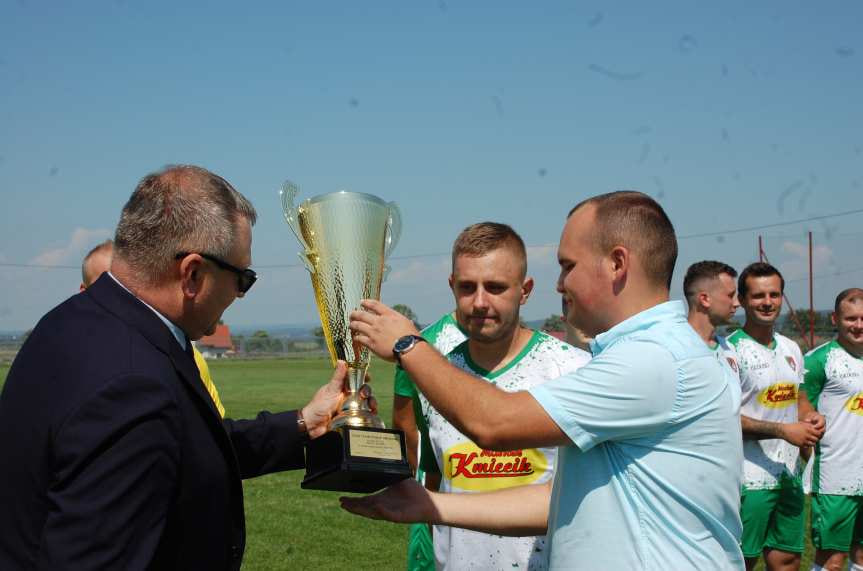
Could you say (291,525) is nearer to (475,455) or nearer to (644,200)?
(475,455)

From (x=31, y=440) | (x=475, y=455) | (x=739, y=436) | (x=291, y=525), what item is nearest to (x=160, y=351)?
(x=31, y=440)

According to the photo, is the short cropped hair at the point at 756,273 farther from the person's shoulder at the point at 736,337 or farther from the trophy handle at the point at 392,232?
the trophy handle at the point at 392,232

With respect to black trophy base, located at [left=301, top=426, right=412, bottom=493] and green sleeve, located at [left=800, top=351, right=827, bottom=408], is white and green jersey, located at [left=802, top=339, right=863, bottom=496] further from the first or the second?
black trophy base, located at [left=301, top=426, right=412, bottom=493]

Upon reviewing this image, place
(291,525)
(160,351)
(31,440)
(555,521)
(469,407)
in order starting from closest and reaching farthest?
(31,440) → (160,351) → (469,407) → (555,521) → (291,525)

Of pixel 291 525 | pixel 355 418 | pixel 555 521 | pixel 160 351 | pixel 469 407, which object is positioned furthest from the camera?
pixel 291 525

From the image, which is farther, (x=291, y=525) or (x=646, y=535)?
(x=291, y=525)

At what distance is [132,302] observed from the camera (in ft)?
7.23

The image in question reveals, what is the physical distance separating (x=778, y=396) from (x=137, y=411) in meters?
6.35

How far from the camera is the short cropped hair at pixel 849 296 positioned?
303 inches

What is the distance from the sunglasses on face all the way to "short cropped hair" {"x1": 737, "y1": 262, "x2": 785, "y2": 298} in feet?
19.3

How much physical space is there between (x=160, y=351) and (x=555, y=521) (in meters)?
1.19

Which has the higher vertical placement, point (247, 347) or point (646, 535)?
point (646, 535)

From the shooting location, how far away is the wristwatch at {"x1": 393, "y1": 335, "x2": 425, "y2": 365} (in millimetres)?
2424

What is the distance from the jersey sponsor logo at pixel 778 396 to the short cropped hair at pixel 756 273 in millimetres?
822
